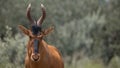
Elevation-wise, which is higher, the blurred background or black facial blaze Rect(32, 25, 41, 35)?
the blurred background

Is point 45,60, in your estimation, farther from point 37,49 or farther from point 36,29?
point 36,29

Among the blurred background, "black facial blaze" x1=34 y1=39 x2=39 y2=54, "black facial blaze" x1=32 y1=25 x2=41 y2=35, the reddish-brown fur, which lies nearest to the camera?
"black facial blaze" x1=34 y1=39 x2=39 y2=54

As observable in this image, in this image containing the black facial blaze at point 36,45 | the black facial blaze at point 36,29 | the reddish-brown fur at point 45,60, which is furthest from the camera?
the reddish-brown fur at point 45,60

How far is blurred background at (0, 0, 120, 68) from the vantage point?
29.7m

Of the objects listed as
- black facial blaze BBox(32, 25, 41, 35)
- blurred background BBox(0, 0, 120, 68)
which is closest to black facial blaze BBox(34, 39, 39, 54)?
black facial blaze BBox(32, 25, 41, 35)

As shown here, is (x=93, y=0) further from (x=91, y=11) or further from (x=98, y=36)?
(x=98, y=36)

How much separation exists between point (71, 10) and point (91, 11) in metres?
10.2

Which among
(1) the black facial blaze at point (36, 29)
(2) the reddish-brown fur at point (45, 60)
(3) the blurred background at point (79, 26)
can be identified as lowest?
(2) the reddish-brown fur at point (45, 60)

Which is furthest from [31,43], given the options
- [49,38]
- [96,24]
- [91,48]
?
[96,24]

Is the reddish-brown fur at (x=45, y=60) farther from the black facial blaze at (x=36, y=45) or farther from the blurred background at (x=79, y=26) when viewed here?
the blurred background at (x=79, y=26)

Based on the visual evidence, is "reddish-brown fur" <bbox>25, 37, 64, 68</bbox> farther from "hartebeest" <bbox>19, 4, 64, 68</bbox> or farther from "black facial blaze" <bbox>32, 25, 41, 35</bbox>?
"black facial blaze" <bbox>32, 25, 41, 35</bbox>

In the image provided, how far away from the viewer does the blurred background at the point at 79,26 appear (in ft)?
97.3

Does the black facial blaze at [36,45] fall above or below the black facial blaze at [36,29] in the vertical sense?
below

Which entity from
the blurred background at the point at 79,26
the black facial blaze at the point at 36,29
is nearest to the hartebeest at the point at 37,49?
the black facial blaze at the point at 36,29
